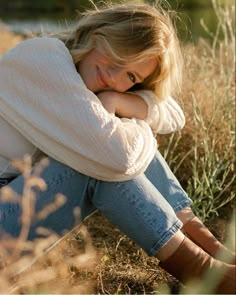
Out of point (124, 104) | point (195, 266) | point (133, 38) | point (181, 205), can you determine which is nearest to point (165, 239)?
point (195, 266)

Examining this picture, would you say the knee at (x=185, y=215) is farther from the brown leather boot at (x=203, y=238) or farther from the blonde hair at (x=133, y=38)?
the blonde hair at (x=133, y=38)

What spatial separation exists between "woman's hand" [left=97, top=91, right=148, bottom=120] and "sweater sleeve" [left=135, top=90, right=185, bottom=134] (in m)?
0.02

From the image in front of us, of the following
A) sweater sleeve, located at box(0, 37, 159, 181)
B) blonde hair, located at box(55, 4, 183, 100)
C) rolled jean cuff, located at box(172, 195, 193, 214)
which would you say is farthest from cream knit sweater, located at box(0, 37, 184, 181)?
rolled jean cuff, located at box(172, 195, 193, 214)

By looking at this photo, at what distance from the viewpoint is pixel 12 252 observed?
6.86ft

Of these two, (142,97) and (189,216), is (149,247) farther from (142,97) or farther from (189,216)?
(142,97)

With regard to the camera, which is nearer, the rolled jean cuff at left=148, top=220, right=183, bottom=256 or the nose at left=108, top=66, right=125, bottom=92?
the rolled jean cuff at left=148, top=220, right=183, bottom=256

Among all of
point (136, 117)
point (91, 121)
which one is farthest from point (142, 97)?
point (91, 121)

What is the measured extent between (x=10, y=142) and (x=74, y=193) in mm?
251

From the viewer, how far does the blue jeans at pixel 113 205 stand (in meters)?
2.09

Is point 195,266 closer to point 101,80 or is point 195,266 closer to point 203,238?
point 203,238

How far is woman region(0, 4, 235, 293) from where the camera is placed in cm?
210

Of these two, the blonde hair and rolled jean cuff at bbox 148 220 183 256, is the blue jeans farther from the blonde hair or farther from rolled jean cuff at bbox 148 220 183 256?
the blonde hair

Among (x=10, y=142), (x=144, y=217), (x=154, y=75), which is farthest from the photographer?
(x=154, y=75)

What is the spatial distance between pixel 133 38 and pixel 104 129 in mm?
319
